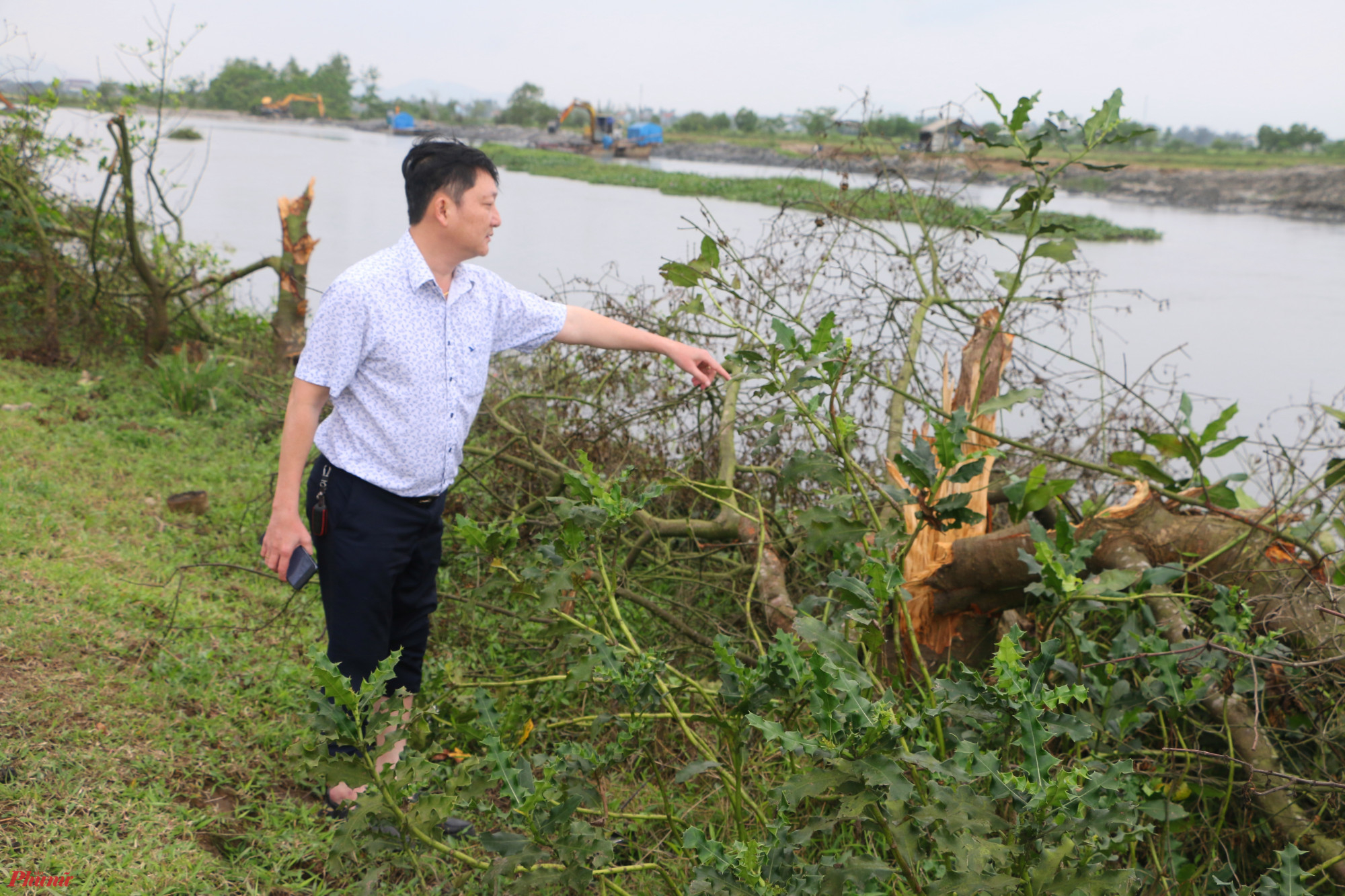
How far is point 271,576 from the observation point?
364 cm

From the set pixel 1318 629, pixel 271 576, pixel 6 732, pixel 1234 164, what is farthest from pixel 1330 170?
pixel 6 732

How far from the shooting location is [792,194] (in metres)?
4.35

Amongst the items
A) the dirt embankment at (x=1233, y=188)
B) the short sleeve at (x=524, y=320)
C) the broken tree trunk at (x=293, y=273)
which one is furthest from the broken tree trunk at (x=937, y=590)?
the broken tree trunk at (x=293, y=273)

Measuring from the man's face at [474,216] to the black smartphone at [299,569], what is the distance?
86cm

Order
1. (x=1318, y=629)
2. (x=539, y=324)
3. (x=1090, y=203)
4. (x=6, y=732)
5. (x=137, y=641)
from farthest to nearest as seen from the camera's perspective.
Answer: (x=1090, y=203)
(x=137, y=641)
(x=539, y=324)
(x=6, y=732)
(x=1318, y=629)

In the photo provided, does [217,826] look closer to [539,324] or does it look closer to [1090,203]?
[539,324]

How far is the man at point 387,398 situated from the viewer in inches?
84.4

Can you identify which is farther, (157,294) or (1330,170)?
(1330,170)

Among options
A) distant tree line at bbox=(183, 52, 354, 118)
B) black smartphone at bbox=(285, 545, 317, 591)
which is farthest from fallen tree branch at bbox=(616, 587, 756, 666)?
distant tree line at bbox=(183, 52, 354, 118)

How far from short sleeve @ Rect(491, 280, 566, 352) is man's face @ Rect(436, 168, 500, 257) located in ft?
0.82

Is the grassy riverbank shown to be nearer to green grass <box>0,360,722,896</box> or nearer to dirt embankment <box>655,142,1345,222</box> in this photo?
dirt embankment <box>655,142,1345,222</box>

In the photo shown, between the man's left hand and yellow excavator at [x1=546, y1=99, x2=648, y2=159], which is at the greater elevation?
yellow excavator at [x1=546, y1=99, x2=648, y2=159]

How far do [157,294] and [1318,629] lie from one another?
6676 mm

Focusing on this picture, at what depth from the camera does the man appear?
214cm
